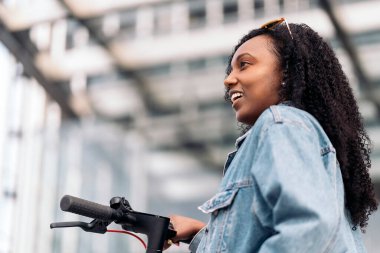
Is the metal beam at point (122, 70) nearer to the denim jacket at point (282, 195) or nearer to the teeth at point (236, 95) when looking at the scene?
the teeth at point (236, 95)

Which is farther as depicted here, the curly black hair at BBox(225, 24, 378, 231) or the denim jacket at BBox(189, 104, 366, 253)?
the curly black hair at BBox(225, 24, 378, 231)

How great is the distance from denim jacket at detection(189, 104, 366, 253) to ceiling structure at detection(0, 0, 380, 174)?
15.9ft

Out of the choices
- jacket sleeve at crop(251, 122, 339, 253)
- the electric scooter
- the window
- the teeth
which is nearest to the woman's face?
the teeth

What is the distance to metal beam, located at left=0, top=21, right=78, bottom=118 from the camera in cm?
680

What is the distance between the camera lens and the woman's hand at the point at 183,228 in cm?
175

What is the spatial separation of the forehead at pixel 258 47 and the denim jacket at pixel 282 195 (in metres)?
0.17

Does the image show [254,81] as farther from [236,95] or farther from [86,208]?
[86,208]

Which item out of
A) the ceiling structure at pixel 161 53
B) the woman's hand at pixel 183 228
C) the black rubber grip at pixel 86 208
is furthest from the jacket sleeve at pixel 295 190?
the ceiling structure at pixel 161 53

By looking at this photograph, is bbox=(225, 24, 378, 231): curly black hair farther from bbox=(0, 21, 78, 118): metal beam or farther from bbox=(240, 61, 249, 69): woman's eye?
bbox=(0, 21, 78, 118): metal beam

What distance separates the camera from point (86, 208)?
1468mm

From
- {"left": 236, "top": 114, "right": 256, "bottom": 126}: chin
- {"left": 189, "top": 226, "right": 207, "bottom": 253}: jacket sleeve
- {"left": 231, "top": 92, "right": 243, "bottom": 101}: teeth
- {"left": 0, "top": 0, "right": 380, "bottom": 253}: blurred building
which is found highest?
{"left": 0, "top": 0, "right": 380, "bottom": 253}: blurred building

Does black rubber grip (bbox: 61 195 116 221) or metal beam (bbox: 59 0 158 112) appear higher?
metal beam (bbox: 59 0 158 112)

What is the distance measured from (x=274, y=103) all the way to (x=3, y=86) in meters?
5.54

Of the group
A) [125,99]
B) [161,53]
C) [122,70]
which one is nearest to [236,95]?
[161,53]
